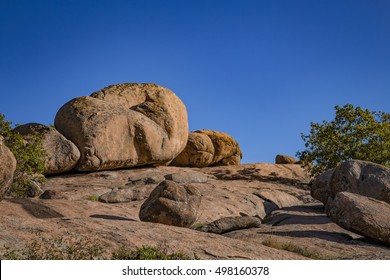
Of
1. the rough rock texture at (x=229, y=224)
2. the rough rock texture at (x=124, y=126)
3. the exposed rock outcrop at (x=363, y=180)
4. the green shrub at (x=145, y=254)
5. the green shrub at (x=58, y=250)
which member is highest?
the rough rock texture at (x=124, y=126)

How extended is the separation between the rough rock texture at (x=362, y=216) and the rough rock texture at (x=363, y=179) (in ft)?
12.6

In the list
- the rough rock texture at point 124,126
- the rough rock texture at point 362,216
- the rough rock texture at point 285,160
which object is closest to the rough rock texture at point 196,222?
the rough rock texture at point 362,216

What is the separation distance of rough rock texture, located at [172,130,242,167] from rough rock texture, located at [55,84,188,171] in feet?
12.6

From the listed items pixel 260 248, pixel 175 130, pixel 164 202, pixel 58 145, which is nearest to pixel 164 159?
pixel 175 130

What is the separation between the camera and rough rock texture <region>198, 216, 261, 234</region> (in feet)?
55.2

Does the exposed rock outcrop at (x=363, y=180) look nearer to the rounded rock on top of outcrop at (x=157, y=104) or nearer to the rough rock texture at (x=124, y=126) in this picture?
the rough rock texture at (x=124, y=126)

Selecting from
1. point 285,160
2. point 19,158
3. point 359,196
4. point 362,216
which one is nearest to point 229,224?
point 362,216

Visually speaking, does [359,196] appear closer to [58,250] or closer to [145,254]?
[145,254]

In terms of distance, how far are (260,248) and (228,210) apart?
33.8ft

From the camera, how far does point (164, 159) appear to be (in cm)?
3547

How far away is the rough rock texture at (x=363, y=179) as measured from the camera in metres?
22.2

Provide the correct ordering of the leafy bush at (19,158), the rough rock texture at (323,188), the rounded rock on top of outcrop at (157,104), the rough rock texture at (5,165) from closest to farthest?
the rough rock texture at (5,165) < the leafy bush at (19,158) < the rough rock texture at (323,188) < the rounded rock on top of outcrop at (157,104)

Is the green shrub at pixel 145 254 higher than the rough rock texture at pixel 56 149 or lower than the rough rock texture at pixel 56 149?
lower

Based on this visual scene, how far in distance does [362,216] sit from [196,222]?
628 cm
